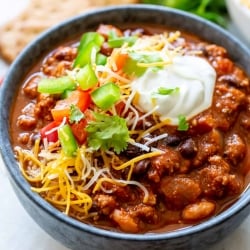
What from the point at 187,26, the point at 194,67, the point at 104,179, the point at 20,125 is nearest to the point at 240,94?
the point at 194,67

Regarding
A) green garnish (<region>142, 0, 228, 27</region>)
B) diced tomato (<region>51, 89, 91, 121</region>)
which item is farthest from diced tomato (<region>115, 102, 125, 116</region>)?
green garnish (<region>142, 0, 228, 27</region>)

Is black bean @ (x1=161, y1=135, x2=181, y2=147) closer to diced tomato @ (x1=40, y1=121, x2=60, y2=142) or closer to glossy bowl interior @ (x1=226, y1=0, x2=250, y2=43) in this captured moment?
diced tomato @ (x1=40, y1=121, x2=60, y2=142)

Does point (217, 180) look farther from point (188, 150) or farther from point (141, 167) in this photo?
point (141, 167)

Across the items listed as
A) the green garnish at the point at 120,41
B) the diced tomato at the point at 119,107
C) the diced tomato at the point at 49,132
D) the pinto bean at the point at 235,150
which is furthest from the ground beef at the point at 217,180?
the green garnish at the point at 120,41

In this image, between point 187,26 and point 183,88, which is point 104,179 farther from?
point 187,26

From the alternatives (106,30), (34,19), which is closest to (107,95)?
(106,30)

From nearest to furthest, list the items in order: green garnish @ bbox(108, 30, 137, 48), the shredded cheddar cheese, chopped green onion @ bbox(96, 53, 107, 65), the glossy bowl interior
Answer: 1. the shredded cheddar cheese
2. chopped green onion @ bbox(96, 53, 107, 65)
3. green garnish @ bbox(108, 30, 137, 48)
4. the glossy bowl interior

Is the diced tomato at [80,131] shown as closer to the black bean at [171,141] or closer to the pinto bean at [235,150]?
the black bean at [171,141]
